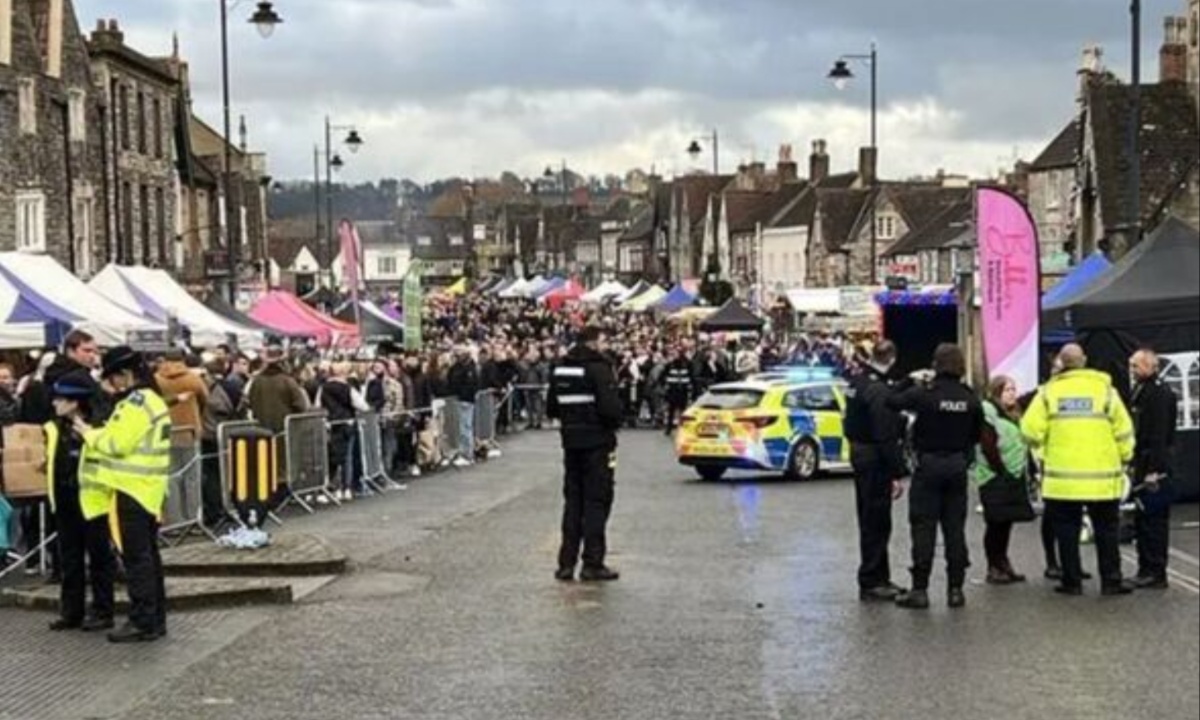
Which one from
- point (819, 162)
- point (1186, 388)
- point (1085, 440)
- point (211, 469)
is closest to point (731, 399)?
point (1186, 388)

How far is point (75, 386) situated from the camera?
12.1 meters

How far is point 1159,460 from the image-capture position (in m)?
13.3

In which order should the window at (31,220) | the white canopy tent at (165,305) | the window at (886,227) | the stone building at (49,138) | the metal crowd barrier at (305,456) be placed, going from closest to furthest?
1. the metal crowd barrier at (305,456)
2. the white canopy tent at (165,305)
3. the stone building at (49,138)
4. the window at (31,220)
5. the window at (886,227)

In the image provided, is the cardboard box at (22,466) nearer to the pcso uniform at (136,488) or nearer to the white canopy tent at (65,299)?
the pcso uniform at (136,488)

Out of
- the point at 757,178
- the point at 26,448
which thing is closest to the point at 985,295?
the point at 26,448

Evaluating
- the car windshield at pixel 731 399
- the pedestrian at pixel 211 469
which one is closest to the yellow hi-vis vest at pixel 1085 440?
the pedestrian at pixel 211 469

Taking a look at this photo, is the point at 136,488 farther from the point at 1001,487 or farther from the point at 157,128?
the point at 157,128

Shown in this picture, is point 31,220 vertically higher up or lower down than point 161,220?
lower down

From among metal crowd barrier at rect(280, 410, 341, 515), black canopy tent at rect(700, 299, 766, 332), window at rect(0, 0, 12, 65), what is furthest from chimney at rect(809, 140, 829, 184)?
metal crowd barrier at rect(280, 410, 341, 515)

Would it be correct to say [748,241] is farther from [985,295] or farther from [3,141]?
[985,295]

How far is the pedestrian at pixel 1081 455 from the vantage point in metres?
12.8

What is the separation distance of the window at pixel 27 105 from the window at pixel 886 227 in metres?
52.8

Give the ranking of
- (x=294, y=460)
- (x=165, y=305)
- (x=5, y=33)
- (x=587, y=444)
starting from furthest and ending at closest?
(x=5, y=33), (x=165, y=305), (x=294, y=460), (x=587, y=444)

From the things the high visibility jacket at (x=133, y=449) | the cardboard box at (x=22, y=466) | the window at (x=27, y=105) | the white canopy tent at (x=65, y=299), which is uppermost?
the window at (x=27, y=105)
